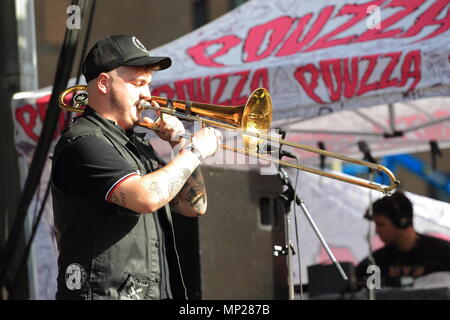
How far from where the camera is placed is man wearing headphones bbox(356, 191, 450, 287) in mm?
6871

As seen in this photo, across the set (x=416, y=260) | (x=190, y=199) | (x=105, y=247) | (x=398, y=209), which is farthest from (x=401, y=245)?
(x=105, y=247)

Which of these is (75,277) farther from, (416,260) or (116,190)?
(416,260)

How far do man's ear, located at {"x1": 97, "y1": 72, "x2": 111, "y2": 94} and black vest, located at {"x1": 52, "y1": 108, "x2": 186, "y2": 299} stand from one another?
167 mm

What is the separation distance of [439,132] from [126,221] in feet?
16.9

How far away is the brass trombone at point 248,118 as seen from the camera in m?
3.77

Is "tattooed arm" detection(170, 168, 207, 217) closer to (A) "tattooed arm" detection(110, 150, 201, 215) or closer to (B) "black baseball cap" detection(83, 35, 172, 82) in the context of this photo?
(A) "tattooed arm" detection(110, 150, 201, 215)

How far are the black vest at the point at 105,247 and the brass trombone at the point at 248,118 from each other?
481 millimetres

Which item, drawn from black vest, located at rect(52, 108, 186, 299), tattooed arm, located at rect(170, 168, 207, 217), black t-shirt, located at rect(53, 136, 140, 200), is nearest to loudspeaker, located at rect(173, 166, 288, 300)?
tattooed arm, located at rect(170, 168, 207, 217)

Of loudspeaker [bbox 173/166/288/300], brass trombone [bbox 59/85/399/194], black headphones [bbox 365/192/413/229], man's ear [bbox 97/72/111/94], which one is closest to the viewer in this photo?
man's ear [bbox 97/72/111/94]

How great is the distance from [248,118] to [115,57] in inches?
31.1

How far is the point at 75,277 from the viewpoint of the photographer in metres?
3.19

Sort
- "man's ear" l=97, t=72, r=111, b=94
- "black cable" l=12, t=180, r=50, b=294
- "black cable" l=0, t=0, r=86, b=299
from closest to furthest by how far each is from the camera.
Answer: "man's ear" l=97, t=72, r=111, b=94 → "black cable" l=0, t=0, r=86, b=299 → "black cable" l=12, t=180, r=50, b=294

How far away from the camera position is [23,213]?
5.47 m

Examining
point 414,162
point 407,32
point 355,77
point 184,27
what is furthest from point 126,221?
point 184,27
